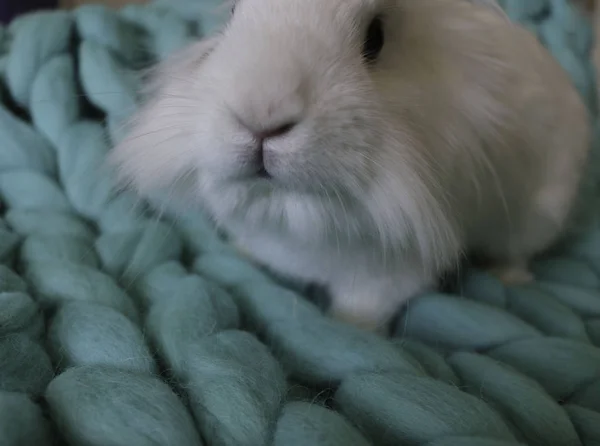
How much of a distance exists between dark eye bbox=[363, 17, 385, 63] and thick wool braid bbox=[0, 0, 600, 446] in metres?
0.28

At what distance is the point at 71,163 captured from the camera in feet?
3.02

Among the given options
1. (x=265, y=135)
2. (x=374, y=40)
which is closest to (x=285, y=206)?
(x=265, y=135)

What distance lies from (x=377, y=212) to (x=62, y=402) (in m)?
0.32

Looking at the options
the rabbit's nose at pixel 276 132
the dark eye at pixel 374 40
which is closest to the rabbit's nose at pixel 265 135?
the rabbit's nose at pixel 276 132

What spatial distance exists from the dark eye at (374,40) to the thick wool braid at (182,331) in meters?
0.28

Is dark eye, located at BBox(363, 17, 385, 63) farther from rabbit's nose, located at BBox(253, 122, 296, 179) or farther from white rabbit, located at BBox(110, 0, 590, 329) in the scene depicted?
rabbit's nose, located at BBox(253, 122, 296, 179)

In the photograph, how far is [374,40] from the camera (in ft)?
2.20

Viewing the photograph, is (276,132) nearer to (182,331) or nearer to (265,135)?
(265,135)

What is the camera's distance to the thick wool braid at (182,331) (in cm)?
50

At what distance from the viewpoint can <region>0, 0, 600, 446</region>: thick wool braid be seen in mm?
504

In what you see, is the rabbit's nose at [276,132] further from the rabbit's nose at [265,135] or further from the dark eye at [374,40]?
the dark eye at [374,40]

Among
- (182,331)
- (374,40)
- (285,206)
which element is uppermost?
(374,40)

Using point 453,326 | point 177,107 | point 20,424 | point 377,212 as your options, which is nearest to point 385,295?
point 453,326

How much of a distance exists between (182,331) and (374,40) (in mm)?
361
